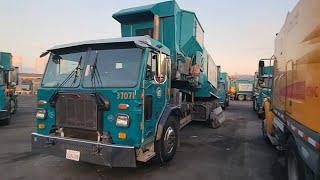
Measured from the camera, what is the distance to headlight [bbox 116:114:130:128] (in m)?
5.59

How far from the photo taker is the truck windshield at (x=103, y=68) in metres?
5.91

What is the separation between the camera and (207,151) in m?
8.55

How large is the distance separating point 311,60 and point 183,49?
5.85m

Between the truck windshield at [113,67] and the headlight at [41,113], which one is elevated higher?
the truck windshield at [113,67]

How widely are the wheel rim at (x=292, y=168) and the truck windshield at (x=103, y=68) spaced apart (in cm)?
285

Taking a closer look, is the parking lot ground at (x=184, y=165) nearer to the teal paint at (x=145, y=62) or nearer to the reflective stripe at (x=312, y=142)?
the teal paint at (x=145, y=62)

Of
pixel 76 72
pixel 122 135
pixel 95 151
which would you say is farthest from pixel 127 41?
pixel 95 151

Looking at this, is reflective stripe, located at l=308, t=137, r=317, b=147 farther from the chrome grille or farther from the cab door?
the chrome grille

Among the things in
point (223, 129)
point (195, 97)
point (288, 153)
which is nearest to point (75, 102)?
point (288, 153)

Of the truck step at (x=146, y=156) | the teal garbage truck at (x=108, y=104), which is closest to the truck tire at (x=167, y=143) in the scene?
the teal garbage truck at (x=108, y=104)

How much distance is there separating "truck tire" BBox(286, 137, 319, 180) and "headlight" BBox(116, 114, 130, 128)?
2.67 meters

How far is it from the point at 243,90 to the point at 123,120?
37666mm

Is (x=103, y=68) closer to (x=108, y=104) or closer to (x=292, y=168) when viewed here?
(x=108, y=104)

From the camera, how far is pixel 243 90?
4150 cm
